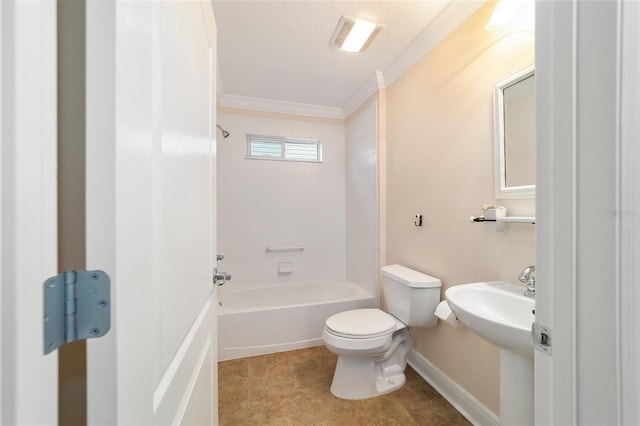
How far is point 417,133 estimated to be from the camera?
1.95 meters

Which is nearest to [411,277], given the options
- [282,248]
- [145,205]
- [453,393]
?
[453,393]

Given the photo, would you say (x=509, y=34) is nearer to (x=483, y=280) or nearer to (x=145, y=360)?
(x=483, y=280)

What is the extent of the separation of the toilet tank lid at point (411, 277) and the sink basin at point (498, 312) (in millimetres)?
396

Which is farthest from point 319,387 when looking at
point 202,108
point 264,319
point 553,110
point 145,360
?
point 553,110

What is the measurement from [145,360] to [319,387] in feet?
5.39

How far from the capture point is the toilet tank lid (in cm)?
169

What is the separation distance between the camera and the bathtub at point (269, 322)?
2.16 m

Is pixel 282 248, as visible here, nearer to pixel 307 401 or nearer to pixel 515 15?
pixel 307 401

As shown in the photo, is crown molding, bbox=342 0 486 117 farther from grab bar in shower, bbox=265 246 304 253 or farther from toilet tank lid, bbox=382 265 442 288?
grab bar in shower, bbox=265 246 304 253

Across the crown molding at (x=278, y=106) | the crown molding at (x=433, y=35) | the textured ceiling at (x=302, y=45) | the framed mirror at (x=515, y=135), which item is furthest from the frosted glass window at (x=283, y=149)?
the framed mirror at (x=515, y=135)

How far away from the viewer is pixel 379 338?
5.41 ft

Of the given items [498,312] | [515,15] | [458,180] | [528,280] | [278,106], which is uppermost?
[278,106]

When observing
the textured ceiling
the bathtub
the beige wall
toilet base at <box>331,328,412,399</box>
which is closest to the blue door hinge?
the beige wall

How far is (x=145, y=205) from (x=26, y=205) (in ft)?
0.58
